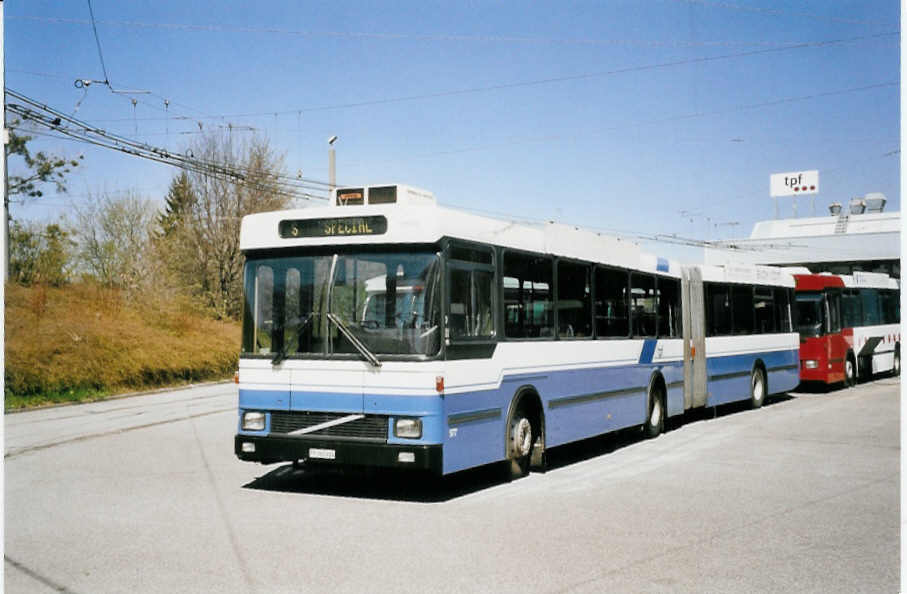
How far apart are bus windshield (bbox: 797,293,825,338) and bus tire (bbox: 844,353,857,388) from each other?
197cm

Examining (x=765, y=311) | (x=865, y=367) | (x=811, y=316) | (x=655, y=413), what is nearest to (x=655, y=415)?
(x=655, y=413)

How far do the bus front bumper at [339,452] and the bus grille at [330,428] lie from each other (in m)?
0.07

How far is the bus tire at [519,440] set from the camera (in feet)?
34.7

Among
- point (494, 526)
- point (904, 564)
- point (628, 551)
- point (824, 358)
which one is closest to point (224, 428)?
point (494, 526)

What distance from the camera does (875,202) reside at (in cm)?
6331

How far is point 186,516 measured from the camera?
8.48 m

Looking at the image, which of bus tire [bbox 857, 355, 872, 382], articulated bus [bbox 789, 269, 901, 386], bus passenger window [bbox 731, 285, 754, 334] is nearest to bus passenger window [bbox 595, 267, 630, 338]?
bus passenger window [bbox 731, 285, 754, 334]

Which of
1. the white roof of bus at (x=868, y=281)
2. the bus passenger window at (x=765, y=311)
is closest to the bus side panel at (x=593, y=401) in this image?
the bus passenger window at (x=765, y=311)

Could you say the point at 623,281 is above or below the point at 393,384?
above

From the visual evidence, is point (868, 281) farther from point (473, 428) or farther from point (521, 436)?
point (473, 428)

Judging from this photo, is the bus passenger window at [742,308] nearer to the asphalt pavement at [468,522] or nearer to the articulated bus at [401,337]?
the asphalt pavement at [468,522]

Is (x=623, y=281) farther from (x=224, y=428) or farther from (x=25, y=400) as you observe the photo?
(x=25, y=400)

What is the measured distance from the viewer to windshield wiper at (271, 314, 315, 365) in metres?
9.66

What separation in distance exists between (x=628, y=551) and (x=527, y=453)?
3.90 metres
